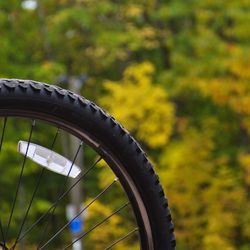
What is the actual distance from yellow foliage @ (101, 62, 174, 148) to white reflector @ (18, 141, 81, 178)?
713 inches

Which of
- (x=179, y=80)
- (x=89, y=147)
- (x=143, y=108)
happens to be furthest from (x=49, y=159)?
(x=179, y=80)

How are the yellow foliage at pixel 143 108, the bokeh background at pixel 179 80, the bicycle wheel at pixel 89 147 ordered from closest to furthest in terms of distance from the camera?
the bicycle wheel at pixel 89 147 < the bokeh background at pixel 179 80 < the yellow foliage at pixel 143 108

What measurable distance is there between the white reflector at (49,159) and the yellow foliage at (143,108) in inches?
713

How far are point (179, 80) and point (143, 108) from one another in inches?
63.9

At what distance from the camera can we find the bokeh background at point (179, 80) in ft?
64.7

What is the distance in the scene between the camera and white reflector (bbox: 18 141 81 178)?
158 centimetres

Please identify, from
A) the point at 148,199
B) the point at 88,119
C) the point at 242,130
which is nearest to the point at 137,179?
the point at 148,199

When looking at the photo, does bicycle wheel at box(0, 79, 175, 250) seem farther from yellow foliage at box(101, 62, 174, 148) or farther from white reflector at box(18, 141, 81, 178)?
yellow foliage at box(101, 62, 174, 148)

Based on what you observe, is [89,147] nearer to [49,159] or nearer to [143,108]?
[49,159]

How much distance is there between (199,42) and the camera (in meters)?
20.5

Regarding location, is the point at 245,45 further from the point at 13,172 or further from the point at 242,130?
the point at 13,172

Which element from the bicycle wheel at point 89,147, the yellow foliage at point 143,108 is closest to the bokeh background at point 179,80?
the yellow foliage at point 143,108

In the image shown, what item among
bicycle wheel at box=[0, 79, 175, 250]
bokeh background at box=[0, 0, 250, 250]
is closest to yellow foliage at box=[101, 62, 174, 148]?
bokeh background at box=[0, 0, 250, 250]

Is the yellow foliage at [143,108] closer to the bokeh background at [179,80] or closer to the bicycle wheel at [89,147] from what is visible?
the bokeh background at [179,80]
